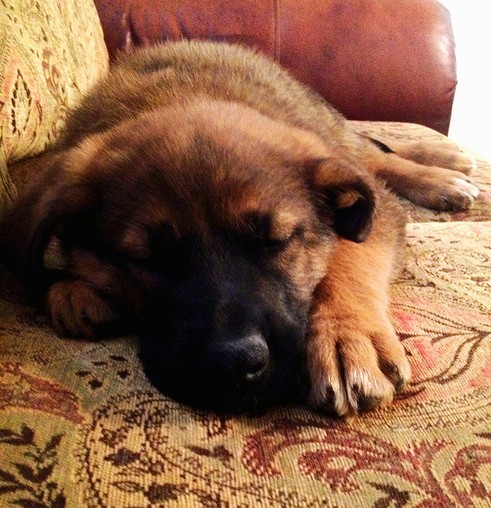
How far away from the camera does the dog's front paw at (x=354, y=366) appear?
1.00m

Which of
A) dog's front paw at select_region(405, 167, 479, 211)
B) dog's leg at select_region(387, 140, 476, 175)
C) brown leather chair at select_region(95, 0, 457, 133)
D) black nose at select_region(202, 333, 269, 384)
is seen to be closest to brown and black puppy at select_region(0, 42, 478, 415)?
black nose at select_region(202, 333, 269, 384)

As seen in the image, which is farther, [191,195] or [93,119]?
[93,119]

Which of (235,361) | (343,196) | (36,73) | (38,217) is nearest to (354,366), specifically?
(235,361)

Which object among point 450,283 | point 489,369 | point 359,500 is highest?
point 359,500

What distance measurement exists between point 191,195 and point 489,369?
26.0 inches

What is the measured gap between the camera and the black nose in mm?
1020

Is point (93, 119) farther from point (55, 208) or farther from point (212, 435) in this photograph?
point (212, 435)

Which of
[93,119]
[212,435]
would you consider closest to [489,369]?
[212,435]

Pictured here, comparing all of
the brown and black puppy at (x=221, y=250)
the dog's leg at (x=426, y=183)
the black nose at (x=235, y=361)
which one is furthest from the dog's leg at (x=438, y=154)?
the black nose at (x=235, y=361)

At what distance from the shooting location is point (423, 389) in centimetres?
105

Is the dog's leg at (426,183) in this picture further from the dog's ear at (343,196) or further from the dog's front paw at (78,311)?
the dog's front paw at (78,311)

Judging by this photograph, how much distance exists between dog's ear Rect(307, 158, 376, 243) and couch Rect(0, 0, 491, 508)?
0.59ft

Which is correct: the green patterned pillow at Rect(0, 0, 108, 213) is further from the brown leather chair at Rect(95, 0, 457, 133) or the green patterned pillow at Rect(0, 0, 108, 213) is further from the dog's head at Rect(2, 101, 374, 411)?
the brown leather chair at Rect(95, 0, 457, 133)

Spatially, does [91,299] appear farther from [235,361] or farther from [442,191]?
[442,191]
